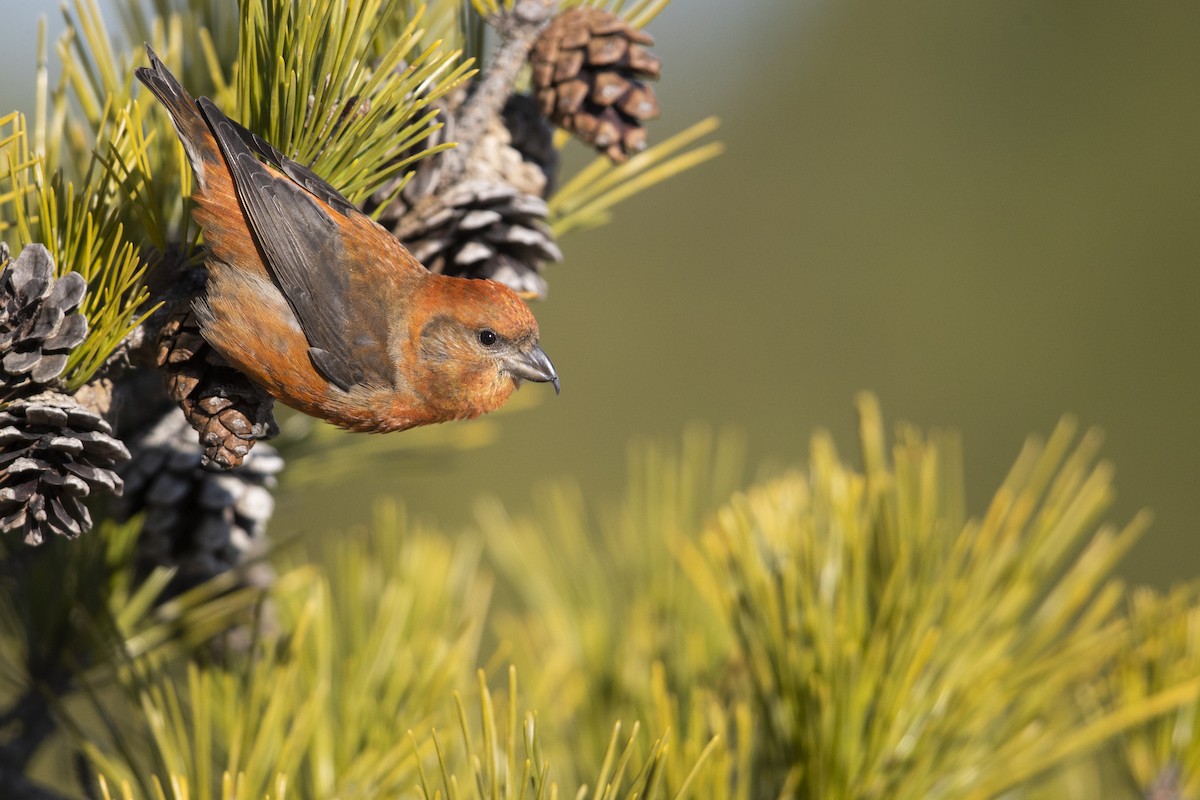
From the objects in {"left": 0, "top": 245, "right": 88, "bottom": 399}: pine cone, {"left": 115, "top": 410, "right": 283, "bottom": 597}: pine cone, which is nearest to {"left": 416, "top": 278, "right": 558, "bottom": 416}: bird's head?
{"left": 115, "top": 410, "right": 283, "bottom": 597}: pine cone

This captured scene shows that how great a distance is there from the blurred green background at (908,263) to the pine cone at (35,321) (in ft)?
18.8

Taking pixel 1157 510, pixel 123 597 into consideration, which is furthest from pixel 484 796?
pixel 1157 510

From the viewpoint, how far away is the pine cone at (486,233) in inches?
40.6

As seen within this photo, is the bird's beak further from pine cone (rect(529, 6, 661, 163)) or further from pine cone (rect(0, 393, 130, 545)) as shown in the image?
pine cone (rect(0, 393, 130, 545))

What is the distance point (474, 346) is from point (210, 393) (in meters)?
0.45

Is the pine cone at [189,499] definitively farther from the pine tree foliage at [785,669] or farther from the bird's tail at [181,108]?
the bird's tail at [181,108]

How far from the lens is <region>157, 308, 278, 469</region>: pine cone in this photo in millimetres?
875

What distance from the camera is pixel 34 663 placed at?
112 centimetres

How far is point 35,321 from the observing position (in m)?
0.78

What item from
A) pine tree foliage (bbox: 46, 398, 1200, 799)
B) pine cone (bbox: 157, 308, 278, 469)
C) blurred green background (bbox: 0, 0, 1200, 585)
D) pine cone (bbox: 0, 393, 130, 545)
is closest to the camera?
pine cone (bbox: 0, 393, 130, 545)

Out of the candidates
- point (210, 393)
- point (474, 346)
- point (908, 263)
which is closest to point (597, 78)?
point (474, 346)

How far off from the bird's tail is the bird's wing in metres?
0.03

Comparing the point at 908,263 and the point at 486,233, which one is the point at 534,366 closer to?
the point at 486,233

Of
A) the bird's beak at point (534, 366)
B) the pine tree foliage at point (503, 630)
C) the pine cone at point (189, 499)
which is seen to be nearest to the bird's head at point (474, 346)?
the bird's beak at point (534, 366)
